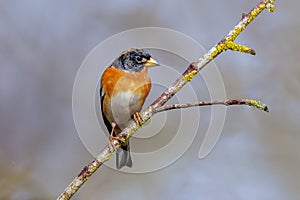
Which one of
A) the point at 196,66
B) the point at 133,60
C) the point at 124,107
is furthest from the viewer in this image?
the point at 133,60

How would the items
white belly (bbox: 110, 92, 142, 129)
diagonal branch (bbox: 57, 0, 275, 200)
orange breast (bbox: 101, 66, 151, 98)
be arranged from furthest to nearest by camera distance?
orange breast (bbox: 101, 66, 151, 98)
white belly (bbox: 110, 92, 142, 129)
diagonal branch (bbox: 57, 0, 275, 200)

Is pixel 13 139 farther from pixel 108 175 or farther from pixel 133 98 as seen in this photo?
pixel 133 98

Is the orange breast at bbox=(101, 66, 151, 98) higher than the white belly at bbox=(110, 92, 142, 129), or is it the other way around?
the orange breast at bbox=(101, 66, 151, 98)

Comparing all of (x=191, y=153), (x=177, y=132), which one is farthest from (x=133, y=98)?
(x=191, y=153)

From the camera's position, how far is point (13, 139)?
146 inches

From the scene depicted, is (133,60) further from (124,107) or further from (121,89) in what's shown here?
(124,107)

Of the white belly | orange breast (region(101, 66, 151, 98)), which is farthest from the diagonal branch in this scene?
orange breast (region(101, 66, 151, 98))

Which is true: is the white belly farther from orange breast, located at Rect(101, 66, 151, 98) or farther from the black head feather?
the black head feather

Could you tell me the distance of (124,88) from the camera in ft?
9.98

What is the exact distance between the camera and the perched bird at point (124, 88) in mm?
2990

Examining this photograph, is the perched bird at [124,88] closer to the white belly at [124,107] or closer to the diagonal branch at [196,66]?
the white belly at [124,107]

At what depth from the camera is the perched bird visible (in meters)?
2.99

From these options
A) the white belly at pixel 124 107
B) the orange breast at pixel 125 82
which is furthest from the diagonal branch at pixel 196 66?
the orange breast at pixel 125 82

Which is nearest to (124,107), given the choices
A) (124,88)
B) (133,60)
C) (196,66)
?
(124,88)
